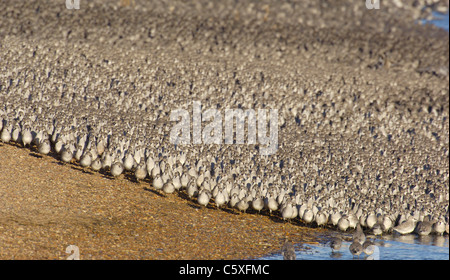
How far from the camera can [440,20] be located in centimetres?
5306

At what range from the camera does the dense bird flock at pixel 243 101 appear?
18484mm

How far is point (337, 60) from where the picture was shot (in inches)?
1416

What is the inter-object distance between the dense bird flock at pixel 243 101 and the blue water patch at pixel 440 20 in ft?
25.2

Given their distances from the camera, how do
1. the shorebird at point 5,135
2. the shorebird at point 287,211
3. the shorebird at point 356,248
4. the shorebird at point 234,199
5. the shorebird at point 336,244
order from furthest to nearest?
1. the shorebird at point 5,135
2. the shorebird at point 234,199
3. the shorebird at point 287,211
4. the shorebird at point 336,244
5. the shorebird at point 356,248

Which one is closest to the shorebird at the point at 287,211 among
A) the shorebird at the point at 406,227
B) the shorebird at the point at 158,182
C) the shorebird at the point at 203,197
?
the shorebird at the point at 203,197

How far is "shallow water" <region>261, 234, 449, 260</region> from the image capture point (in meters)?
15.1

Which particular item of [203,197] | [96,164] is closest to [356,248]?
[203,197]

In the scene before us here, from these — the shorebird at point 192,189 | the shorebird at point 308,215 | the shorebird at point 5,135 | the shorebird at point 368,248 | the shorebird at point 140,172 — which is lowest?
the shorebird at point 368,248

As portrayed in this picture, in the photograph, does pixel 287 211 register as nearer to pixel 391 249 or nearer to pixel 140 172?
pixel 391 249

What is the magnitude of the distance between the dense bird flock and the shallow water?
1.32ft

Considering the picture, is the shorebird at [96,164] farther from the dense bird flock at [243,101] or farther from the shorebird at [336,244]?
the shorebird at [336,244]

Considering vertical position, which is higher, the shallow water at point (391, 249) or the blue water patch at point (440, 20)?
the blue water patch at point (440, 20)

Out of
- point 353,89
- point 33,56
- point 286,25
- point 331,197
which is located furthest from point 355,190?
point 286,25
